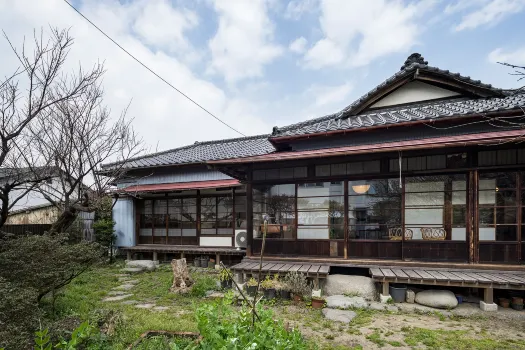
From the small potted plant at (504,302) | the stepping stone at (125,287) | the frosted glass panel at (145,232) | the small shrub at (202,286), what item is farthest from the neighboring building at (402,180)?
the frosted glass panel at (145,232)

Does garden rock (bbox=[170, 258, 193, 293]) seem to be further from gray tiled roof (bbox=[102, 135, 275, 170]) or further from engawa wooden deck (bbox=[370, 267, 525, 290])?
gray tiled roof (bbox=[102, 135, 275, 170])

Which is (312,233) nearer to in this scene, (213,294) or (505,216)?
(213,294)

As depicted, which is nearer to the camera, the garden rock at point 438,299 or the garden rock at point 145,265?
the garden rock at point 438,299

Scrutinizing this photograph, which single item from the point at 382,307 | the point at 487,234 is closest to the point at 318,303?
the point at 382,307

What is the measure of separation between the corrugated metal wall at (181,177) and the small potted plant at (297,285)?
629cm

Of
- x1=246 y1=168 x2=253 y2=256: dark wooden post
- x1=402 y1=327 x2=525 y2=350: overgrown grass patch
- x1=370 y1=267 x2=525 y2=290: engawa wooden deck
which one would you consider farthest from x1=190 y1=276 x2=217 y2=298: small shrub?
x1=402 y1=327 x2=525 y2=350: overgrown grass patch

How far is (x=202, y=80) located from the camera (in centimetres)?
1393

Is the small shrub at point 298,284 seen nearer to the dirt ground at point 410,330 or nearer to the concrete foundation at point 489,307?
the dirt ground at point 410,330

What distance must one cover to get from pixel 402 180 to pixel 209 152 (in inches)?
408

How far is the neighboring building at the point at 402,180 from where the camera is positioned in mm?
6555

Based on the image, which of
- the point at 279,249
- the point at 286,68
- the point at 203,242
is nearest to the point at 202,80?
the point at 286,68

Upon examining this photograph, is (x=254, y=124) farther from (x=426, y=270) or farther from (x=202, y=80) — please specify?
(x=426, y=270)

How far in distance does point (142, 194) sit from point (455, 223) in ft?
38.7

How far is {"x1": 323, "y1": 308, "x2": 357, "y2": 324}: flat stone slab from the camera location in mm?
5418
